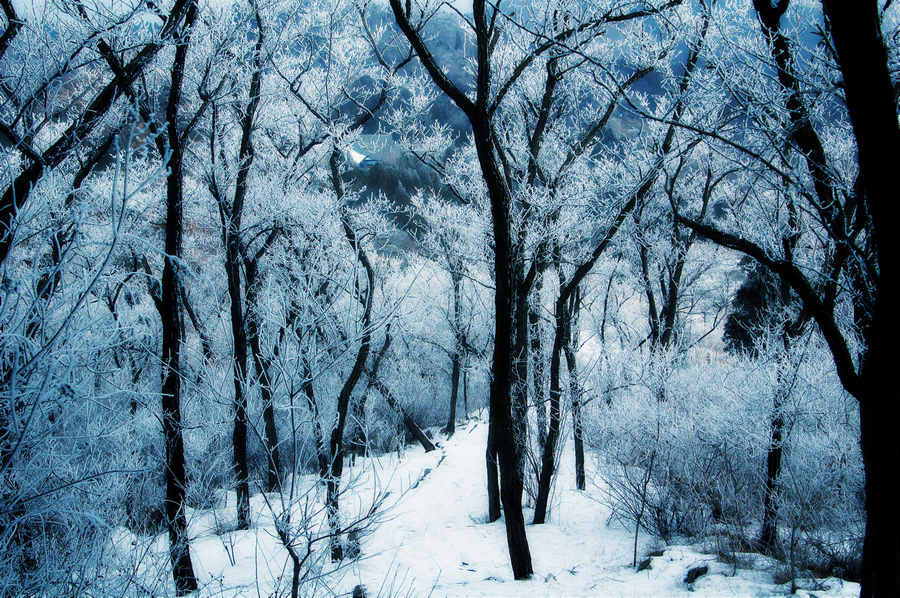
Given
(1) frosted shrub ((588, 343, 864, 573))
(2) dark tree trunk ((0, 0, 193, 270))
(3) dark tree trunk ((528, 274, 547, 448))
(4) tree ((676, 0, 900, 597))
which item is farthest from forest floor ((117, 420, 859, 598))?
(2) dark tree trunk ((0, 0, 193, 270))

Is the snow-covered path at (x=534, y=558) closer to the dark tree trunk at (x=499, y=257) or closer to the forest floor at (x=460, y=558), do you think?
the forest floor at (x=460, y=558)

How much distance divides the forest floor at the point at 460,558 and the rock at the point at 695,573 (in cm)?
5

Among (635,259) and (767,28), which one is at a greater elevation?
(635,259)

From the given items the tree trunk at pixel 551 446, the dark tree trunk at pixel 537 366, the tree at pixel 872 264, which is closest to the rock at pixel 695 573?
the tree at pixel 872 264

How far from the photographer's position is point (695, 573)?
17.9 feet

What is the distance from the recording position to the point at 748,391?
9.02m

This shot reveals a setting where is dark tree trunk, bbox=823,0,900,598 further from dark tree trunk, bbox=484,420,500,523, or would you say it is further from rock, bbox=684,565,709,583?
dark tree trunk, bbox=484,420,500,523

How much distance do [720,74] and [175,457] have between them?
20.7 ft

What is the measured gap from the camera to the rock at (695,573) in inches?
213

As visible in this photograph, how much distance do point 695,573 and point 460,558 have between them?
3.03 metres

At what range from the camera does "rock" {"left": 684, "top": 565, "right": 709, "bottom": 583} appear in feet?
17.8

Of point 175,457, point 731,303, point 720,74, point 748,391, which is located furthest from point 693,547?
point 731,303

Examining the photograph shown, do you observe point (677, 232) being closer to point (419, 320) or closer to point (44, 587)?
point (419, 320)

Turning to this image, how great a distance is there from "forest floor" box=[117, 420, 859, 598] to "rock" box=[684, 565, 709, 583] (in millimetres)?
49
